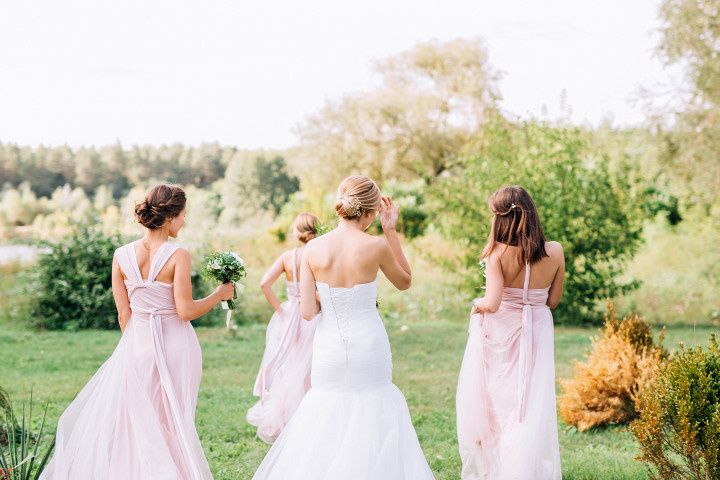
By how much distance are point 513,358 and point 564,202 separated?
10.7 m

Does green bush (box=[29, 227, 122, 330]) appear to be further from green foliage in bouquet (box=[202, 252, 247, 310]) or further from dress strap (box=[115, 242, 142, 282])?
dress strap (box=[115, 242, 142, 282])

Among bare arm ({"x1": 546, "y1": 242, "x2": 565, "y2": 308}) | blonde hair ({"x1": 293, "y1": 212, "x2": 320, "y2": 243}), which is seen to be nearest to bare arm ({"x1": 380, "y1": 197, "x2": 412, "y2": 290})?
bare arm ({"x1": 546, "y1": 242, "x2": 565, "y2": 308})

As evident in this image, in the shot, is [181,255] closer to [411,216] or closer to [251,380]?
[251,380]

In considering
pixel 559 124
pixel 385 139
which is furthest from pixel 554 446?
pixel 385 139

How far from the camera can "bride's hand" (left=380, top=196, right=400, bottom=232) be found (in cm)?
486

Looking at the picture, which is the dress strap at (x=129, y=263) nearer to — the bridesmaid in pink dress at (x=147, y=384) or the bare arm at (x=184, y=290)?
the bridesmaid in pink dress at (x=147, y=384)

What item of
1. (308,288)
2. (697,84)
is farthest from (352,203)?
(697,84)

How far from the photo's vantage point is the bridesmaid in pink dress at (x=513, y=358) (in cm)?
547

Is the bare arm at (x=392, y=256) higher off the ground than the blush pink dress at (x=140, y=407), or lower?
higher

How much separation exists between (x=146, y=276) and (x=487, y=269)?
8.07 feet

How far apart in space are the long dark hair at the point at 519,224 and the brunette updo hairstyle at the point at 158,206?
224cm

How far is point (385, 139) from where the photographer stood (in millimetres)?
32344

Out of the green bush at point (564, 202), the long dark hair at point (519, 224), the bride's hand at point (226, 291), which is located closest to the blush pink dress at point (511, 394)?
the long dark hair at point (519, 224)

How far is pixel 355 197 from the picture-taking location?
15.3ft
